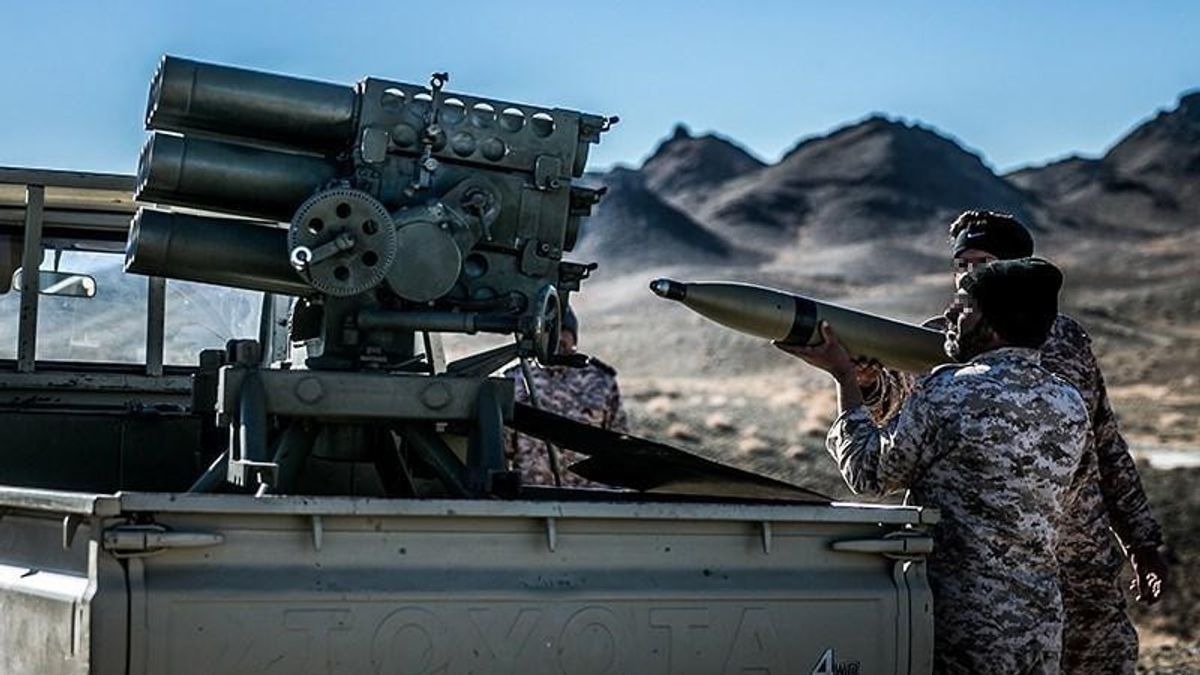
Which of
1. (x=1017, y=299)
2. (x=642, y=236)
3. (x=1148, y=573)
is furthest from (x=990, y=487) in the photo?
(x=642, y=236)

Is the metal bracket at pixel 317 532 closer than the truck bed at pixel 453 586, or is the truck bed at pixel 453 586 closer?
the truck bed at pixel 453 586

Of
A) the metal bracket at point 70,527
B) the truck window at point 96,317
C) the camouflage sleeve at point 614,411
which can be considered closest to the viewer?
the metal bracket at point 70,527

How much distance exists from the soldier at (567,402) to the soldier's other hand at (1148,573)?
2.60 m

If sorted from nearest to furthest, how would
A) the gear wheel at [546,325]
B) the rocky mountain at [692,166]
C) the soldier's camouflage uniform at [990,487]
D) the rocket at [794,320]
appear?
the soldier's camouflage uniform at [990,487], the gear wheel at [546,325], the rocket at [794,320], the rocky mountain at [692,166]

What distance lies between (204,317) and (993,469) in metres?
3.10

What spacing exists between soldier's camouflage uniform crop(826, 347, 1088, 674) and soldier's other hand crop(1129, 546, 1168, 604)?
1019 mm

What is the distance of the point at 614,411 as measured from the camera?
8.75 m

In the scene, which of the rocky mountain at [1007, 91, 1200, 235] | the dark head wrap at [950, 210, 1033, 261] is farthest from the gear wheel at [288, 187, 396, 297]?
the rocky mountain at [1007, 91, 1200, 235]

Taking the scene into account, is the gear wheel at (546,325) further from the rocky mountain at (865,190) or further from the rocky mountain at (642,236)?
the rocky mountain at (865,190)

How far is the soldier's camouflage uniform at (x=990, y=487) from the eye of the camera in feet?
16.9

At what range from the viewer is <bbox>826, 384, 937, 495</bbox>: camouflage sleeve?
530 centimetres

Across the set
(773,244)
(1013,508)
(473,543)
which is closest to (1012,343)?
(1013,508)

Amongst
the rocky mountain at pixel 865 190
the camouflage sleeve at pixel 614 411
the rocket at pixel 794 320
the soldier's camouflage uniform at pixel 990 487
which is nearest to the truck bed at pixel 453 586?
the soldier's camouflage uniform at pixel 990 487

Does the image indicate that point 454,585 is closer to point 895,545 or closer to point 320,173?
point 895,545
